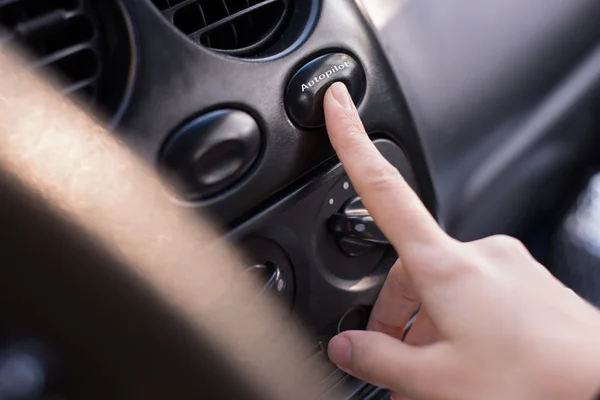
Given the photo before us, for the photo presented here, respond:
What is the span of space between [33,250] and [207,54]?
0.78 feet

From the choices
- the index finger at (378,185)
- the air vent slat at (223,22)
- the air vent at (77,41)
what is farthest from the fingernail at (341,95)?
the air vent at (77,41)

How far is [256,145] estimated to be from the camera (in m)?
0.66

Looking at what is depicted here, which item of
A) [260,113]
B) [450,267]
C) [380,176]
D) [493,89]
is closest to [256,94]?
[260,113]

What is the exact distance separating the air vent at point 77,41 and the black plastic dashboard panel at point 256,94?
0.02 m

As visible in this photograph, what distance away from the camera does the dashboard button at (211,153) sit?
0.61 m

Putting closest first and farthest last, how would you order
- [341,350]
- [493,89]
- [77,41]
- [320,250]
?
[77,41], [341,350], [320,250], [493,89]

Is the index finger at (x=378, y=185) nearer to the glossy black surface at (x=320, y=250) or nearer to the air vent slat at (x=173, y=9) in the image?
the glossy black surface at (x=320, y=250)

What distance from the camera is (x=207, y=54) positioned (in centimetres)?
62

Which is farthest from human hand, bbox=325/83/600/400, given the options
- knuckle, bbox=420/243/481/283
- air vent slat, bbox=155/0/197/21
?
air vent slat, bbox=155/0/197/21

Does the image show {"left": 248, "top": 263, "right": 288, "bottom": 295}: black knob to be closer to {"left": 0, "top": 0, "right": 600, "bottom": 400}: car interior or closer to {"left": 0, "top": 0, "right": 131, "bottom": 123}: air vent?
{"left": 0, "top": 0, "right": 600, "bottom": 400}: car interior

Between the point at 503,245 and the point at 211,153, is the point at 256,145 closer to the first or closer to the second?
the point at 211,153

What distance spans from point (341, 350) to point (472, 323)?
16cm

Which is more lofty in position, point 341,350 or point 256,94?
point 256,94

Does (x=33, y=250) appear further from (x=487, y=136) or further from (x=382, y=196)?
(x=487, y=136)
